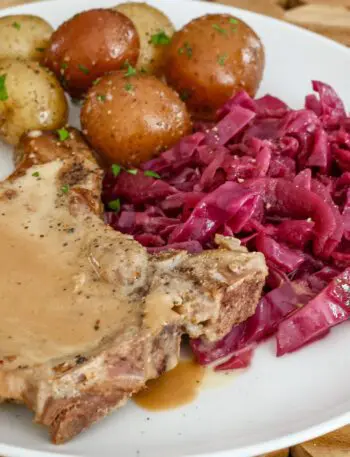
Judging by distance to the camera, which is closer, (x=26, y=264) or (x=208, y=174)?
(x=26, y=264)

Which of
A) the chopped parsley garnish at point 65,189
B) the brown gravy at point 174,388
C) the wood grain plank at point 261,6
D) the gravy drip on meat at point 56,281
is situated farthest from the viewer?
the wood grain plank at point 261,6

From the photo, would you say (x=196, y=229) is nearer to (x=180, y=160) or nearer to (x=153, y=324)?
(x=180, y=160)

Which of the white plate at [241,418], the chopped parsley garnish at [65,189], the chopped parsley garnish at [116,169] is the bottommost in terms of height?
the white plate at [241,418]

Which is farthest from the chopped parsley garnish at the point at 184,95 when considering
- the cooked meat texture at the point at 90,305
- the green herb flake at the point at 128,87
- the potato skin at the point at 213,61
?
the cooked meat texture at the point at 90,305

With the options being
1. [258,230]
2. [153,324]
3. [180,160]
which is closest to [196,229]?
[258,230]

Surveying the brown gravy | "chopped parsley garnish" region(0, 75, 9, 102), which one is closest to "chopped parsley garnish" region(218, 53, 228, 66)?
"chopped parsley garnish" region(0, 75, 9, 102)

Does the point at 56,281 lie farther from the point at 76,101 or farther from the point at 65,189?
the point at 76,101

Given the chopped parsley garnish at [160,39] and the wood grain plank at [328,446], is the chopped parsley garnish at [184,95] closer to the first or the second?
the chopped parsley garnish at [160,39]
